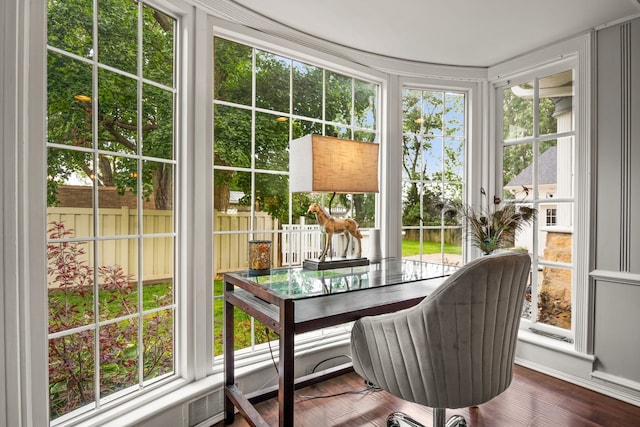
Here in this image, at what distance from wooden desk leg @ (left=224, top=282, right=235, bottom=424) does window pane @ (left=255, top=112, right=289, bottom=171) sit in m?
0.86

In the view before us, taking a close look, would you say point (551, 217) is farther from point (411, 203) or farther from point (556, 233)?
point (411, 203)

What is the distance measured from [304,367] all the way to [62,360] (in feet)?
4.63

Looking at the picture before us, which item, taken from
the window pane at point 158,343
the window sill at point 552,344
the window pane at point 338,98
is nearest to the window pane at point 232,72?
the window pane at point 338,98

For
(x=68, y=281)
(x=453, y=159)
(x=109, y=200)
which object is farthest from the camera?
(x=453, y=159)

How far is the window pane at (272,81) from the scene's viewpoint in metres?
2.31

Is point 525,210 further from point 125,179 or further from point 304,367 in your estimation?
point 125,179

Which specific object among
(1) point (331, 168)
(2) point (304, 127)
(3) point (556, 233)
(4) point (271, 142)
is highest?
(2) point (304, 127)

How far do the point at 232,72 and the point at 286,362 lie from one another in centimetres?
174

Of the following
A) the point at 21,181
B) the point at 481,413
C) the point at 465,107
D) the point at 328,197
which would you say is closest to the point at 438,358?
the point at 481,413

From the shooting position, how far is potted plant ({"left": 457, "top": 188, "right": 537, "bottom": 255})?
2814 millimetres

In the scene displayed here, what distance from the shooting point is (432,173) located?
3.10 meters

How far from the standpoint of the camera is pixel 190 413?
187 cm

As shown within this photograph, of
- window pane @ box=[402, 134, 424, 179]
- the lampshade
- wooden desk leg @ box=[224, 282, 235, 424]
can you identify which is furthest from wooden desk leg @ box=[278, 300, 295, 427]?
window pane @ box=[402, 134, 424, 179]

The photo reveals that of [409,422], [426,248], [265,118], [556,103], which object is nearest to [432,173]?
[426,248]
